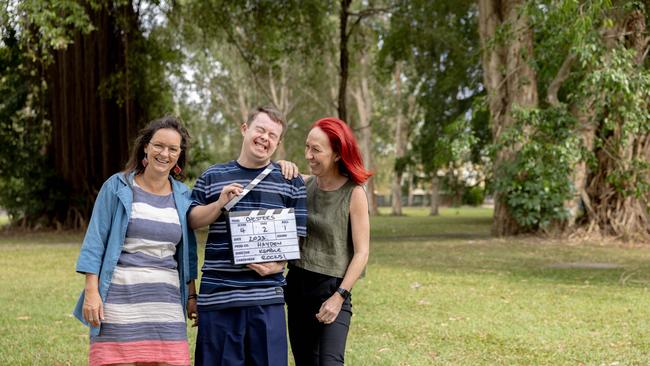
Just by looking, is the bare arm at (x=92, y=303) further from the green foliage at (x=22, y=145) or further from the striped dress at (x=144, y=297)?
the green foliage at (x=22, y=145)

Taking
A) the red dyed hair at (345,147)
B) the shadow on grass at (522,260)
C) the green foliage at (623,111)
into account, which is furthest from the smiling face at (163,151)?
the green foliage at (623,111)

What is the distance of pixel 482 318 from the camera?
8.62 metres

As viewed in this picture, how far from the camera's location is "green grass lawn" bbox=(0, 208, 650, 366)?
6852 millimetres

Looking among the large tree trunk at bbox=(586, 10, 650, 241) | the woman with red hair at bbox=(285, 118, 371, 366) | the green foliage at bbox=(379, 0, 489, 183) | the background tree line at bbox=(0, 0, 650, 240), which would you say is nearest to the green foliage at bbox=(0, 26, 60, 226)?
the background tree line at bbox=(0, 0, 650, 240)

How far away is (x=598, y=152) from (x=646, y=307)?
11.2 m

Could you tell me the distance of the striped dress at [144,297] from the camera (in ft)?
12.3

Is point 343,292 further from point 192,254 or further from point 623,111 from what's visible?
point 623,111

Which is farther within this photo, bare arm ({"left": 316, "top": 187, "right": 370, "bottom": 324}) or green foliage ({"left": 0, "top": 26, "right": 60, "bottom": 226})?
green foliage ({"left": 0, "top": 26, "right": 60, "bottom": 226})

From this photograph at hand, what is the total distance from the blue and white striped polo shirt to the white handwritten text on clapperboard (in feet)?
0.20

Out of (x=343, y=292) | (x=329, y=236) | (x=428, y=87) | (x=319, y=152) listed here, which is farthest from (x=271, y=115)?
(x=428, y=87)

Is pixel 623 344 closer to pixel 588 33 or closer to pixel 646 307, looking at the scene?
pixel 646 307

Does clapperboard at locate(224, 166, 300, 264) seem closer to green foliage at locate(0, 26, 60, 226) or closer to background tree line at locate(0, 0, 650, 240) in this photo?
background tree line at locate(0, 0, 650, 240)

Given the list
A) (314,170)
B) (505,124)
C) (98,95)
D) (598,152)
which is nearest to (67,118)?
(98,95)

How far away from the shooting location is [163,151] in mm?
3871
